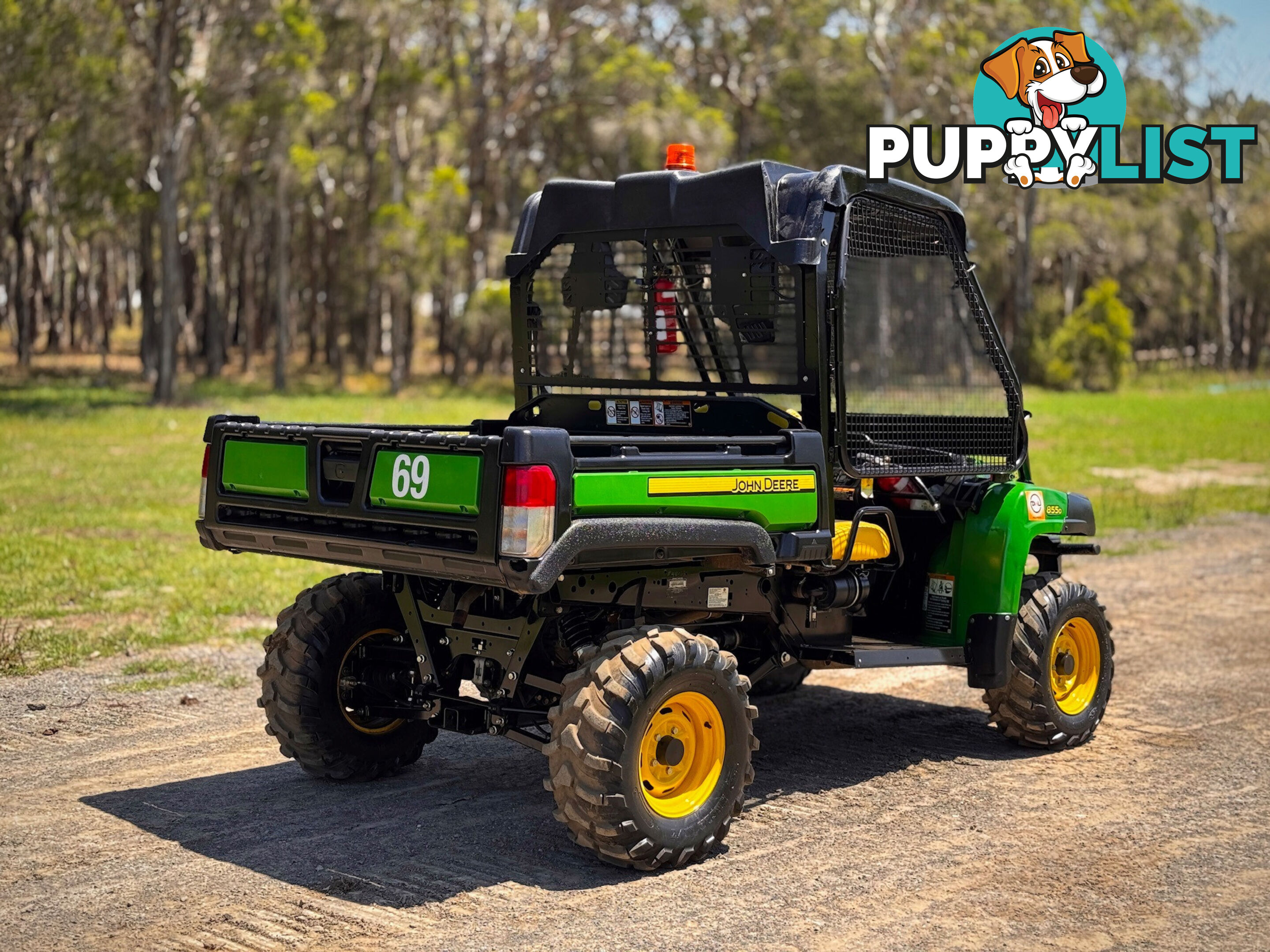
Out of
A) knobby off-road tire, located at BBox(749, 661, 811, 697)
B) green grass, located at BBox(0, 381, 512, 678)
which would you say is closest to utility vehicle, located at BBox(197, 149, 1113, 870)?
knobby off-road tire, located at BBox(749, 661, 811, 697)

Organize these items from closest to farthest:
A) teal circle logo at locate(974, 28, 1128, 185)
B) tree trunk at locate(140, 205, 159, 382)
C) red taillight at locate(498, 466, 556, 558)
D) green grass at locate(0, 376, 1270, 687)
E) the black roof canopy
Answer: red taillight at locate(498, 466, 556, 558), the black roof canopy, green grass at locate(0, 376, 1270, 687), teal circle logo at locate(974, 28, 1128, 185), tree trunk at locate(140, 205, 159, 382)

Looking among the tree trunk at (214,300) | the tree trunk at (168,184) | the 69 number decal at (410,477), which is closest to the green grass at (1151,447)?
the 69 number decal at (410,477)

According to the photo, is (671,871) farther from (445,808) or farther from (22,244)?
(22,244)

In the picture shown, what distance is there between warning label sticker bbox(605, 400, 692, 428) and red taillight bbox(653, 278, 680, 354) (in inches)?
12.6

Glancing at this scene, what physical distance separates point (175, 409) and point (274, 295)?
118 feet

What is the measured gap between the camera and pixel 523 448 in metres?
5.12

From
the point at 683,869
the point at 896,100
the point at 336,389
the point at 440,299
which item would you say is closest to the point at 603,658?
the point at 683,869

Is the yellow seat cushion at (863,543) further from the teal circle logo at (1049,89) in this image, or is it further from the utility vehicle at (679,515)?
the teal circle logo at (1049,89)

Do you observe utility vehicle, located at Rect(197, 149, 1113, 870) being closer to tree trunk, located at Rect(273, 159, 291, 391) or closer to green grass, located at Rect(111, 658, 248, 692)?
green grass, located at Rect(111, 658, 248, 692)

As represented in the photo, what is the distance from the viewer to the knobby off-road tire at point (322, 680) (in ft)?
21.4

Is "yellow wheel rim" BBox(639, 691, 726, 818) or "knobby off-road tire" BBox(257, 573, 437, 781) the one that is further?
"knobby off-road tire" BBox(257, 573, 437, 781)

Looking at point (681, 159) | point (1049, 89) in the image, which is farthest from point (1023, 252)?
point (681, 159)

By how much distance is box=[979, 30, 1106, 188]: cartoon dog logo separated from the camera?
18953 millimetres

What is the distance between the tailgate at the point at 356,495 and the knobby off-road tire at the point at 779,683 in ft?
10.3
